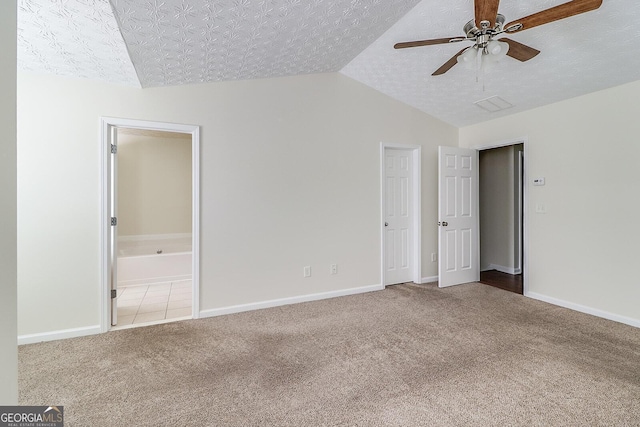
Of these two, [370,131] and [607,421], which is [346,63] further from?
[607,421]

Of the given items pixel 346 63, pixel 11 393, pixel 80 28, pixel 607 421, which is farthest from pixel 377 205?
pixel 11 393

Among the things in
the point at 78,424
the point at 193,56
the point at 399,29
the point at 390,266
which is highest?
the point at 399,29

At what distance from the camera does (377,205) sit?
12.8 ft

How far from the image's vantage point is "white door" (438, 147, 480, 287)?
4.02 meters

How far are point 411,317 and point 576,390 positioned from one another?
1.36m

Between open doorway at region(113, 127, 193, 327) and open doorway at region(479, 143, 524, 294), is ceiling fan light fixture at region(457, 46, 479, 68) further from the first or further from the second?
open doorway at region(113, 127, 193, 327)

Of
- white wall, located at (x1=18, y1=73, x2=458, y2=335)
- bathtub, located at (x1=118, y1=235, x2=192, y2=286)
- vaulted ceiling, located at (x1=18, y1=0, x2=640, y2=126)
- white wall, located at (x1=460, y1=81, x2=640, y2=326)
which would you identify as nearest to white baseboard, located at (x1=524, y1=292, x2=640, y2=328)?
white wall, located at (x1=460, y1=81, x2=640, y2=326)

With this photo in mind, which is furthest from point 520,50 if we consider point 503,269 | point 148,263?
point 148,263

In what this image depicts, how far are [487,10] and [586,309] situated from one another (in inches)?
129

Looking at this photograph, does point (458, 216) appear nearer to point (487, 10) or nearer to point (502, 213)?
point (502, 213)

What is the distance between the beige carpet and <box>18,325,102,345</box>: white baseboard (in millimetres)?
88

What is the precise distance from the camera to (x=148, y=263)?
4.25 m

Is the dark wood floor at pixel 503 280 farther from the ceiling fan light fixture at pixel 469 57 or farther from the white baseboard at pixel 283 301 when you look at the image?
the ceiling fan light fixture at pixel 469 57
